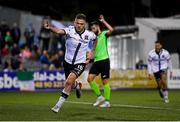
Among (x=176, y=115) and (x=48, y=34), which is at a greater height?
(x=48, y=34)

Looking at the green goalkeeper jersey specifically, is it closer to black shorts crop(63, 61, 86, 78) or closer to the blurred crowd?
black shorts crop(63, 61, 86, 78)

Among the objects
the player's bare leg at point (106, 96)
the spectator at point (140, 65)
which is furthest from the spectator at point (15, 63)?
the player's bare leg at point (106, 96)

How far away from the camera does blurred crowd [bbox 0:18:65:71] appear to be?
35.3 metres

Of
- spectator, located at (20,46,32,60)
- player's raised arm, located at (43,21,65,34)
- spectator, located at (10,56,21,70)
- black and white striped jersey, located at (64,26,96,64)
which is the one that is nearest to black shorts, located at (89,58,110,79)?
black and white striped jersey, located at (64,26,96,64)

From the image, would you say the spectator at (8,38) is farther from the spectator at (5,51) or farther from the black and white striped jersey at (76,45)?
the black and white striped jersey at (76,45)

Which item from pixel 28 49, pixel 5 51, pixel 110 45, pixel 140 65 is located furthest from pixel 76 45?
pixel 110 45

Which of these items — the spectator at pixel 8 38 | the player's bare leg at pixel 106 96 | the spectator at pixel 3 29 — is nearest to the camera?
the player's bare leg at pixel 106 96

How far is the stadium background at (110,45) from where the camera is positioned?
33219mm

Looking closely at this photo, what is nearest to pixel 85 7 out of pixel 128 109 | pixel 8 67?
pixel 8 67

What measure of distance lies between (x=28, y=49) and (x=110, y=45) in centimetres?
628

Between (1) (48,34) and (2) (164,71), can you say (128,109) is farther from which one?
(1) (48,34)

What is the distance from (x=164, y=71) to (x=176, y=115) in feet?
26.3

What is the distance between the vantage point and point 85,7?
49.0 meters

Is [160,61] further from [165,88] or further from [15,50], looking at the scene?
[15,50]
